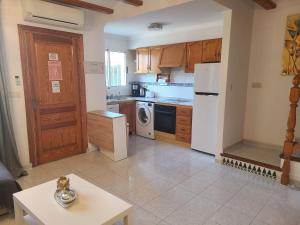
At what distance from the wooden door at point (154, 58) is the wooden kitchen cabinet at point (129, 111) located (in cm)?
95

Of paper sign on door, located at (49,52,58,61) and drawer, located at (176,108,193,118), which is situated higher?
paper sign on door, located at (49,52,58,61)

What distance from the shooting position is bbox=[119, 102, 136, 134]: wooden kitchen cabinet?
15.4ft

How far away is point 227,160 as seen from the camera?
10.8 feet

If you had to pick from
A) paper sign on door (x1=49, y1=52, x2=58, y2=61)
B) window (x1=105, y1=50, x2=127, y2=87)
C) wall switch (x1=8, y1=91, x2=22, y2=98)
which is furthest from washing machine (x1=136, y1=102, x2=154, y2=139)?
wall switch (x1=8, y1=91, x2=22, y2=98)

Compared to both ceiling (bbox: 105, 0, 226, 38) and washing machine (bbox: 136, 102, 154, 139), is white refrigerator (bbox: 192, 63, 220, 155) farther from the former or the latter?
washing machine (bbox: 136, 102, 154, 139)

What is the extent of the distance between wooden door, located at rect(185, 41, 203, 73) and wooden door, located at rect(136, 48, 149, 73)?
1143 mm

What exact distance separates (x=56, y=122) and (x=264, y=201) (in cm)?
317

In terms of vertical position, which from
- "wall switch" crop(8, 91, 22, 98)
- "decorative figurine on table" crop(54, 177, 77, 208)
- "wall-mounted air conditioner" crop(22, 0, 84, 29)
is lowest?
"decorative figurine on table" crop(54, 177, 77, 208)

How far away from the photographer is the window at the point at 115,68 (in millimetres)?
5109

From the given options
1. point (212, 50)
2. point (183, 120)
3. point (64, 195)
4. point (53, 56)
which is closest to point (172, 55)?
point (212, 50)

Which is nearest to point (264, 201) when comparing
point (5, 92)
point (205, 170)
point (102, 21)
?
point (205, 170)

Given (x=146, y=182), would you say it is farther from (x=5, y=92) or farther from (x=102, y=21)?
(x=102, y=21)

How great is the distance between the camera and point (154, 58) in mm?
4855

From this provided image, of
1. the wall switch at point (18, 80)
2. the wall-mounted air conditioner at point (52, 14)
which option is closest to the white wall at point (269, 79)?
the wall-mounted air conditioner at point (52, 14)
